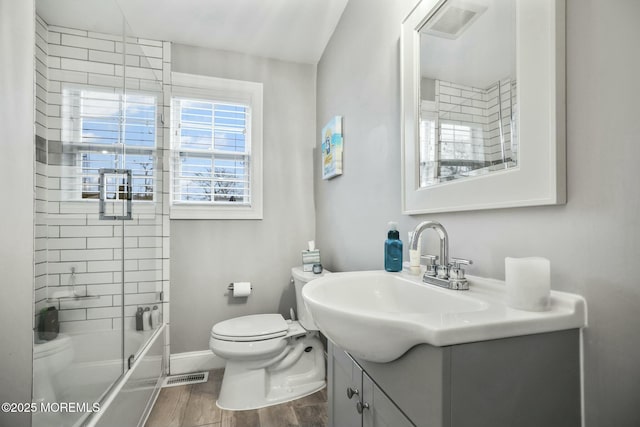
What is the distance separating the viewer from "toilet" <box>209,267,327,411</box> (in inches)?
67.1

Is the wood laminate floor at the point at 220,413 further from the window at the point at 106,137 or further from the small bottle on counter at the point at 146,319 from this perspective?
the window at the point at 106,137

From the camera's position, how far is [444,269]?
2.86 feet

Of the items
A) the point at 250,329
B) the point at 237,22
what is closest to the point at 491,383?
the point at 250,329

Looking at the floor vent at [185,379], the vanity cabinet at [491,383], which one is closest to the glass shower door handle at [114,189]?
A: the floor vent at [185,379]

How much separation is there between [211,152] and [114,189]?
904 millimetres

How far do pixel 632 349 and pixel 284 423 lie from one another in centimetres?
159

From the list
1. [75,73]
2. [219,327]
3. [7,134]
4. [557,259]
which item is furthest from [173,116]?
[557,259]

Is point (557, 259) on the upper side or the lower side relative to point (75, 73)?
lower

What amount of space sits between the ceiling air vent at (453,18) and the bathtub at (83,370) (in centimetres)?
176

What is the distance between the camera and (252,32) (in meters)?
2.10

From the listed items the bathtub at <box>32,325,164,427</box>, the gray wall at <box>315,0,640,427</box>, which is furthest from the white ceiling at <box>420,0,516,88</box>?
the bathtub at <box>32,325,164,427</box>

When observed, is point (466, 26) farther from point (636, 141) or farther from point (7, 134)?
point (7, 134)

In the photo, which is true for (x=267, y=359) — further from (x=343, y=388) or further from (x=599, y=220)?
(x=599, y=220)

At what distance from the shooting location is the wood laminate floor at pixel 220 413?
1.60 m
